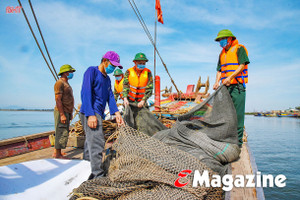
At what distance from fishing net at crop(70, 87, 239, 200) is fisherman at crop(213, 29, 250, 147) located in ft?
1.88

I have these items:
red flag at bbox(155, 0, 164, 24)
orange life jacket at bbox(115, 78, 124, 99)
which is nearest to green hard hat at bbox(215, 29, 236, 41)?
orange life jacket at bbox(115, 78, 124, 99)

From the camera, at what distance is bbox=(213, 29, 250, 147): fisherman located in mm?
2975

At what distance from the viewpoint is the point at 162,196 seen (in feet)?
5.10

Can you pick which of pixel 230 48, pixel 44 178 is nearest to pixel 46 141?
pixel 44 178

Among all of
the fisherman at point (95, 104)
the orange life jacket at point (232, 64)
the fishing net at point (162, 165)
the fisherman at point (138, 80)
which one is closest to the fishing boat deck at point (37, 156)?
the fisherman at point (95, 104)

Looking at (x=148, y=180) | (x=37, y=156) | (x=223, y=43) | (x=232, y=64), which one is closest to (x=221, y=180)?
(x=148, y=180)

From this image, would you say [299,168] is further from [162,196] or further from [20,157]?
[20,157]

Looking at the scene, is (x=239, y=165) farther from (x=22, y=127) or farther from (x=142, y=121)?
(x=22, y=127)

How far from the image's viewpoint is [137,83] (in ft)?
14.4

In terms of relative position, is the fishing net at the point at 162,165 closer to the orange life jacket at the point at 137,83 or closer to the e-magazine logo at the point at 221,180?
the e-magazine logo at the point at 221,180

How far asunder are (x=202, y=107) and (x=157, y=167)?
4.99 feet

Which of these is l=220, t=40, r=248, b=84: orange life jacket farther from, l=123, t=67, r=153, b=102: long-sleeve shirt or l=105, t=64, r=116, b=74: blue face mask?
l=105, t=64, r=116, b=74: blue face mask

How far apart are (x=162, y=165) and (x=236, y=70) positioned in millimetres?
1972

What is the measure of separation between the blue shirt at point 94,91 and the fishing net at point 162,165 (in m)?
0.45
